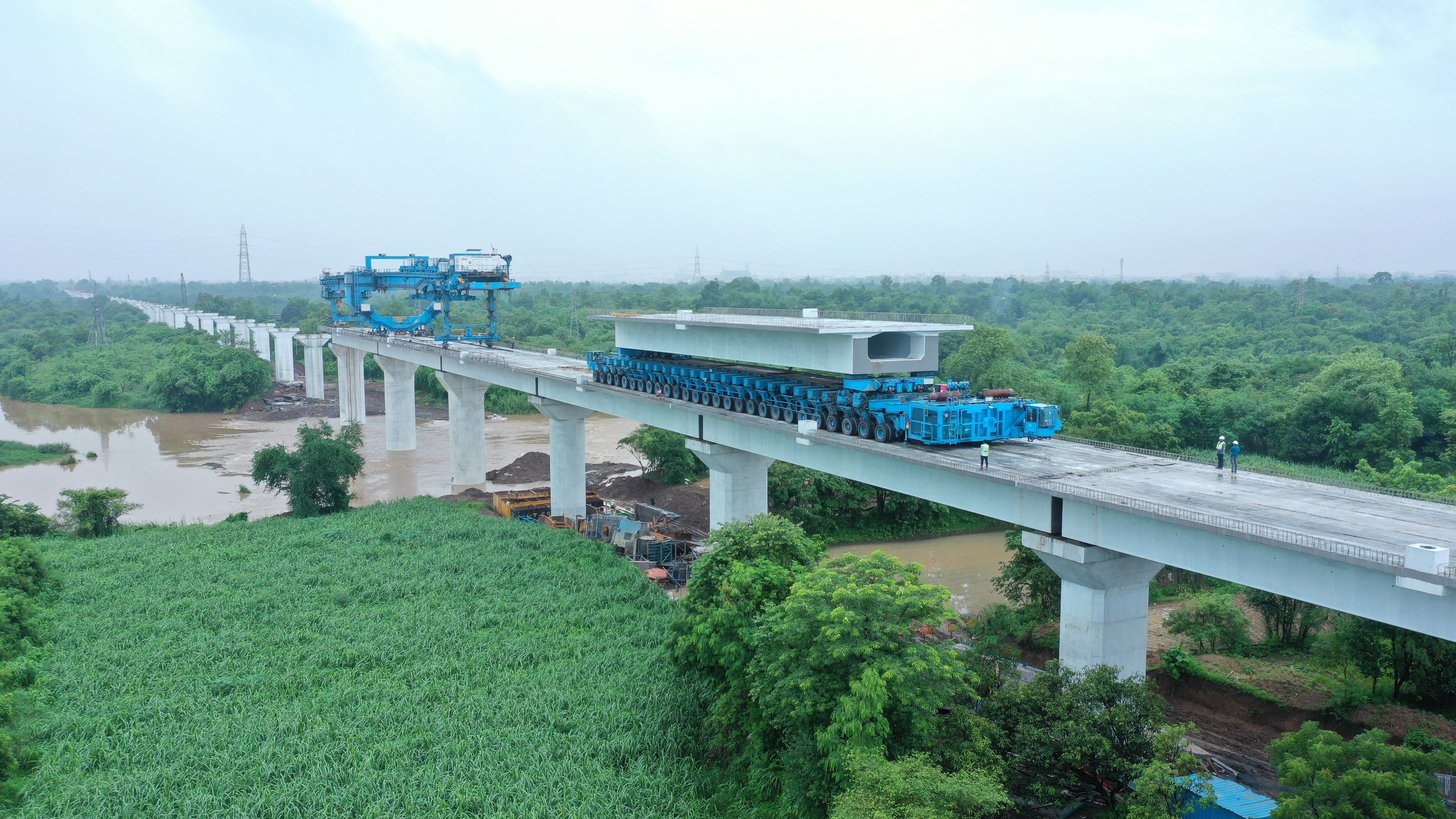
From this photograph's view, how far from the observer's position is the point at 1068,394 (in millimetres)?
67938

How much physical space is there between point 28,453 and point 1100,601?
75211 mm

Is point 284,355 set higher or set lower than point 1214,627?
higher

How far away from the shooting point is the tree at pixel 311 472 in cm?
4769

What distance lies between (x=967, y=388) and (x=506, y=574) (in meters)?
17.3

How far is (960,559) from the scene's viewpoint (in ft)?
142

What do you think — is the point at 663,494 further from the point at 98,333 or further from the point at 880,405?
the point at 98,333

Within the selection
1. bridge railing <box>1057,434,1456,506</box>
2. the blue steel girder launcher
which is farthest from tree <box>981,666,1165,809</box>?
the blue steel girder launcher

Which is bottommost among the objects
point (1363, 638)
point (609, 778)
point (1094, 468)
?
point (609, 778)

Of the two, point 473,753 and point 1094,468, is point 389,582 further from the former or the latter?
point 1094,468

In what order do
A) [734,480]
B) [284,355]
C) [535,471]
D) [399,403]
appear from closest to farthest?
[734,480] < [535,471] < [399,403] < [284,355]

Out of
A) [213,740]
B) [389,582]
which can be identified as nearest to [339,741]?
[213,740]

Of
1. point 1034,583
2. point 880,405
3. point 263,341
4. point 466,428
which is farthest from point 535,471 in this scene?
point 263,341

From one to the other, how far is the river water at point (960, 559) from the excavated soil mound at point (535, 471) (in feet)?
62.7

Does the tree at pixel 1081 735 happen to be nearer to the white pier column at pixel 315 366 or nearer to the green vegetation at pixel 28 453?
the green vegetation at pixel 28 453
